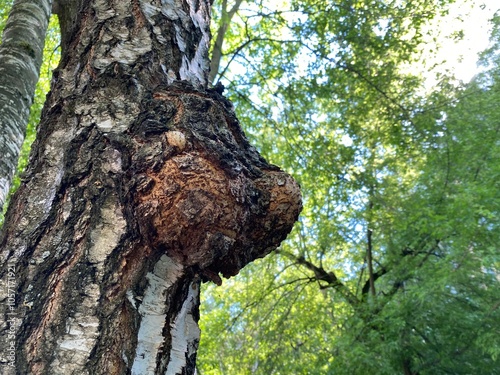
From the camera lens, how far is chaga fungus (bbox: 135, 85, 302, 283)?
0.88 m

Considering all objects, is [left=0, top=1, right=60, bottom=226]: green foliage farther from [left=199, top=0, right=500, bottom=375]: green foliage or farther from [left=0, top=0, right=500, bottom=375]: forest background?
[left=199, top=0, right=500, bottom=375]: green foliage

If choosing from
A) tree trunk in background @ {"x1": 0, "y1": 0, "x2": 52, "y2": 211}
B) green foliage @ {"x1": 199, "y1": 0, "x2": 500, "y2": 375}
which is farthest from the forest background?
tree trunk in background @ {"x1": 0, "y1": 0, "x2": 52, "y2": 211}

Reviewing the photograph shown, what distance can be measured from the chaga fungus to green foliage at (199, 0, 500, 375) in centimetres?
378

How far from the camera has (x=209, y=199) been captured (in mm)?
889

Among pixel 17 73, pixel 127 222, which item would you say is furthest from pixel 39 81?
pixel 127 222

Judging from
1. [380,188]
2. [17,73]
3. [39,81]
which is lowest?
[17,73]

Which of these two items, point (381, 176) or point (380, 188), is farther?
point (381, 176)

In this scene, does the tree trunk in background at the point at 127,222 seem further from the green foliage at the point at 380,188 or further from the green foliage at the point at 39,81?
the green foliage at the point at 39,81

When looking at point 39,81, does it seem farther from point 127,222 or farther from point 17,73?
point 127,222

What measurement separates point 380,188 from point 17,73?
510 centimetres

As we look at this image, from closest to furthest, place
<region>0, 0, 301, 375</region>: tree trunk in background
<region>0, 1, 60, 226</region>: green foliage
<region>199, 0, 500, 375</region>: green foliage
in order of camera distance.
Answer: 1. <region>0, 0, 301, 375</region>: tree trunk in background
2. <region>199, 0, 500, 375</region>: green foliage
3. <region>0, 1, 60, 226</region>: green foliage

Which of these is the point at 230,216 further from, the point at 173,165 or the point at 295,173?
the point at 295,173

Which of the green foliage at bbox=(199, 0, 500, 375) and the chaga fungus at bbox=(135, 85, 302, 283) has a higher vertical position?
the green foliage at bbox=(199, 0, 500, 375)

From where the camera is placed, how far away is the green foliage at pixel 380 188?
5.09 metres
